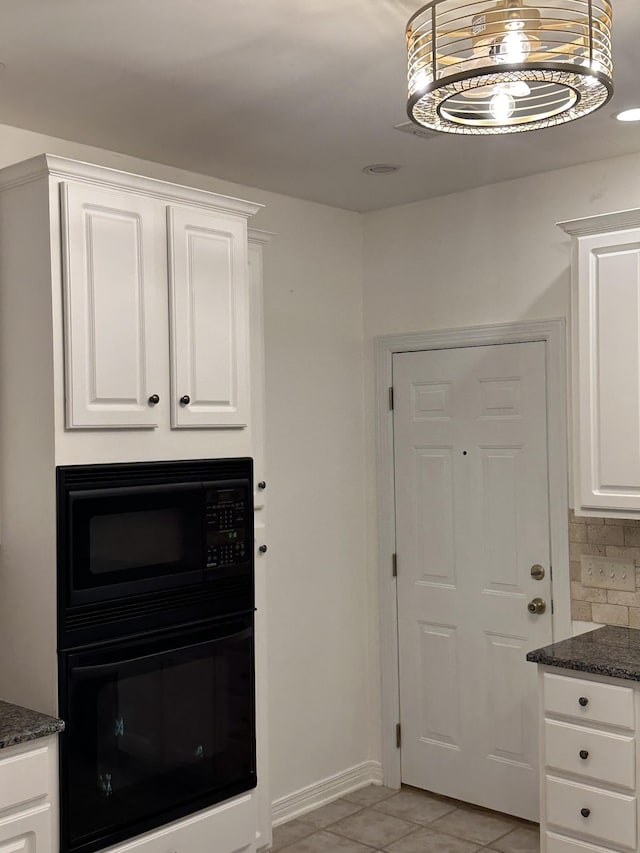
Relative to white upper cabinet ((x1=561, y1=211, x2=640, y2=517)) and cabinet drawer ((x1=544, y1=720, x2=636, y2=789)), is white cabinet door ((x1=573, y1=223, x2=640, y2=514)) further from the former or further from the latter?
cabinet drawer ((x1=544, y1=720, x2=636, y2=789))

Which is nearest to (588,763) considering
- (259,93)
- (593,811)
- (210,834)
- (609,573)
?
(593,811)

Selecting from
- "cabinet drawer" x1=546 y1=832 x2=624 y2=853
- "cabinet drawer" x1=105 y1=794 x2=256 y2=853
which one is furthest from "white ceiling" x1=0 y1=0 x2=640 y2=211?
"cabinet drawer" x1=546 y1=832 x2=624 y2=853

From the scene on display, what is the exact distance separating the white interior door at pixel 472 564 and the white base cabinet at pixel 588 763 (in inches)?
26.8

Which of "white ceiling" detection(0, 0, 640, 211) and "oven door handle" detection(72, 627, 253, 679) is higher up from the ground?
Result: "white ceiling" detection(0, 0, 640, 211)

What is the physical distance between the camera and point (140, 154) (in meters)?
3.37

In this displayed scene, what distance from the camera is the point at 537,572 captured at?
376 cm

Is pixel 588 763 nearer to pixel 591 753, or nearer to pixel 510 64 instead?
pixel 591 753

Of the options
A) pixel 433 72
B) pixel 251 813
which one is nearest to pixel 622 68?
pixel 433 72

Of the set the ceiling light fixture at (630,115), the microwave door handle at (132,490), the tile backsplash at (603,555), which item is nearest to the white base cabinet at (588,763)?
the tile backsplash at (603,555)

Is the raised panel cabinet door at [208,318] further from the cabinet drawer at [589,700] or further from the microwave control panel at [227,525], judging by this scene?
the cabinet drawer at [589,700]

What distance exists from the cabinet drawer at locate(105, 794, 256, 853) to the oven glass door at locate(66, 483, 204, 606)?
0.74 m

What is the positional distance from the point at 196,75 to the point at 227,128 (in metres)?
0.48

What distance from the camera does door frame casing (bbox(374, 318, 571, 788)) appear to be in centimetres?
370

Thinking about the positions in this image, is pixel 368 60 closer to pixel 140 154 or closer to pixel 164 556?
pixel 140 154
